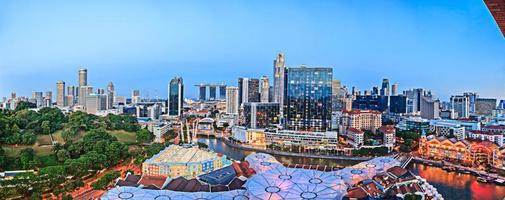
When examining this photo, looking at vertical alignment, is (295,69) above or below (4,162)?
above

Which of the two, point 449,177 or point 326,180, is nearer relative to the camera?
point 326,180

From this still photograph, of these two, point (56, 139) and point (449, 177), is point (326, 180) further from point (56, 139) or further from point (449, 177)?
point (56, 139)

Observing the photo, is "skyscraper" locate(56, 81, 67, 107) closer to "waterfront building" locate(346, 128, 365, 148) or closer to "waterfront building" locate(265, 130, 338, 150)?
"waterfront building" locate(265, 130, 338, 150)

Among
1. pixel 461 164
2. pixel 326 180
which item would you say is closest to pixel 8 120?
pixel 326 180

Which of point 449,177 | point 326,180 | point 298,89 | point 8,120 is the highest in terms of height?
point 298,89

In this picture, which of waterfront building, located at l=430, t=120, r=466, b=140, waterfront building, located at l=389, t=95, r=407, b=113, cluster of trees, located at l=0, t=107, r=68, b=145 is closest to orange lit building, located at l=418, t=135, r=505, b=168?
waterfront building, located at l=430, t=120, r=466, b=140

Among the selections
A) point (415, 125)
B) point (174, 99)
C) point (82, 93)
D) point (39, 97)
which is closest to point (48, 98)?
point (39, 97)

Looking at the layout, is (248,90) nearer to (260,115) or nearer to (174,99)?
(174,99)
